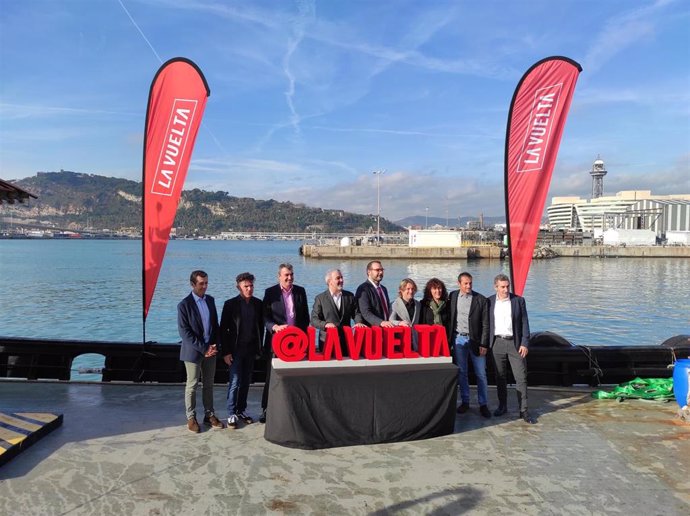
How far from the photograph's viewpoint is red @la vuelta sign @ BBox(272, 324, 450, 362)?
5.36 meters

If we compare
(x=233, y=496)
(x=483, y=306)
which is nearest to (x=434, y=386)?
(x=483, y=306)

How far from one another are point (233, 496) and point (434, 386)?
2.46 metres

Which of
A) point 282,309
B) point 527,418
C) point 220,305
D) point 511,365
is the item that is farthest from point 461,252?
point 282,309

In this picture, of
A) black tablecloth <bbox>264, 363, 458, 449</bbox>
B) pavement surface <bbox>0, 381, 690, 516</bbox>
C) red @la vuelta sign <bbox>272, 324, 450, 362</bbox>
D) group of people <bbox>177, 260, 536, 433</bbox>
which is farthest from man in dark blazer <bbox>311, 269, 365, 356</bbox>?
pavement surface <bbox>0, 381, 690, 516</bbox>

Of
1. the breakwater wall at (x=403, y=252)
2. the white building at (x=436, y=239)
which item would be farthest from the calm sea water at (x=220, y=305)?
the white building at (x=436, y=239)

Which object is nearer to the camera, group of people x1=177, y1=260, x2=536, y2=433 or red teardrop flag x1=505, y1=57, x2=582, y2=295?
group of people x1=177, y1=260, x2=536, y2=433

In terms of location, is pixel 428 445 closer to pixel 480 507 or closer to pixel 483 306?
pixel 480 507

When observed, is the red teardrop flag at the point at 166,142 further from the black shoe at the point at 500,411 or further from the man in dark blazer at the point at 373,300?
the black shoe at the point at 500,411

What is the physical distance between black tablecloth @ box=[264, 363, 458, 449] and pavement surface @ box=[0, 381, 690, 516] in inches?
5.8

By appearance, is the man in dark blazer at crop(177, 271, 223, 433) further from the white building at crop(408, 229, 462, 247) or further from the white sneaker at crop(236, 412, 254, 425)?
the white building at crop(408, 229, 462, 247)

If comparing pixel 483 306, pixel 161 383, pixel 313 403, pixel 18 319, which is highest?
pixel 483 306

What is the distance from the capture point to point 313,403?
5219 millimetres

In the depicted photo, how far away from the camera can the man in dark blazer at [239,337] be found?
19.3 feet

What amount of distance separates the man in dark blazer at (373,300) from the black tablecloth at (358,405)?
750 millimetres
